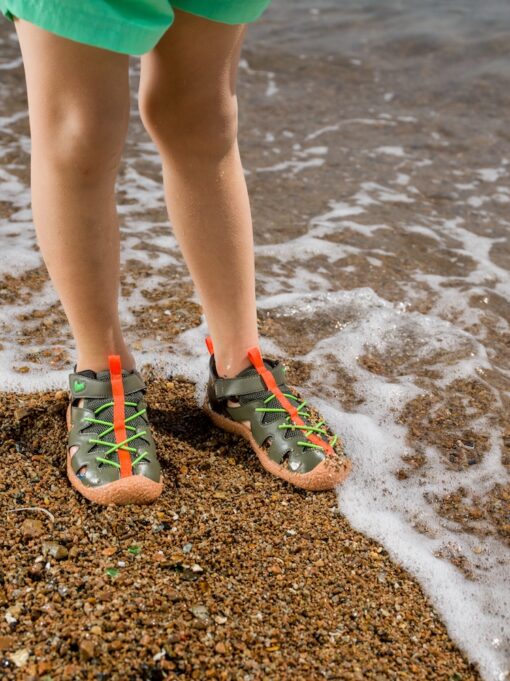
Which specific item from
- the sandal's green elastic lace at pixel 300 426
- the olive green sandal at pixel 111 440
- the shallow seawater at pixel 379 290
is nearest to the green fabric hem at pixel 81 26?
the olive green sandal at pixel 111 440

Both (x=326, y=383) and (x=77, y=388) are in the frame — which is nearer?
(x=77, y=388)

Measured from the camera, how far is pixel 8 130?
16.4 feet

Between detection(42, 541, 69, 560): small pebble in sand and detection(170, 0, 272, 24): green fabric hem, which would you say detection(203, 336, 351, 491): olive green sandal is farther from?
detection(170, 0, 272, 24): green fabric hem

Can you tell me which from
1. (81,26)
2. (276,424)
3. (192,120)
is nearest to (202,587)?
(276,424)

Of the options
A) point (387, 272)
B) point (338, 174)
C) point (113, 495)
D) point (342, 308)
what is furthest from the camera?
point (338, 174)

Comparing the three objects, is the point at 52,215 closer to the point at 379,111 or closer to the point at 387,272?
the point at 387,272

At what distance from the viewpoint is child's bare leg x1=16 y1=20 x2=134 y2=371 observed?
1604 millimetres

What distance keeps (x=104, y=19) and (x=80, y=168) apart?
0.36m

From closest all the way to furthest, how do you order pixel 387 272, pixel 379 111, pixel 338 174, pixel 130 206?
pixel 387 272, pixel 130 206, pixel 338 174, pixel 379 111

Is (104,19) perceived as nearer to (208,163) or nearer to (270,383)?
(208,163)

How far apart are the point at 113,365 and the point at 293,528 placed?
66 cm

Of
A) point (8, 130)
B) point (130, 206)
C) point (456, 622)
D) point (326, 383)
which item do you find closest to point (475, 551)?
point (456, 622)

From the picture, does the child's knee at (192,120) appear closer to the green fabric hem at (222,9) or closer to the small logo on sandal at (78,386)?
the green fabric hem at (222,9)

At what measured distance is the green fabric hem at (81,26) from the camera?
1498mm
